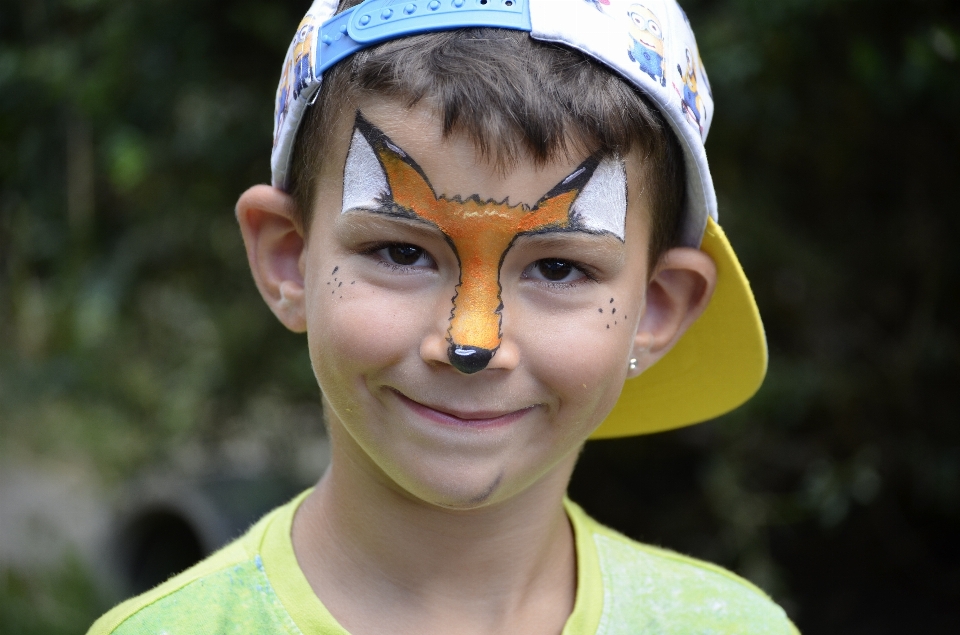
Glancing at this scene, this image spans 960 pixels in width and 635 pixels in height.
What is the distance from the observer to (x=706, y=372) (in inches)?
79.4

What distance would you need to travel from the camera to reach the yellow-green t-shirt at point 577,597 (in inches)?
61.6

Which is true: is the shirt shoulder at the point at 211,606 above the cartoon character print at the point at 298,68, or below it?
below

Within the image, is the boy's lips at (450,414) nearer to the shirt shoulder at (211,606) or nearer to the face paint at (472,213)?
the face paint at (472,213)

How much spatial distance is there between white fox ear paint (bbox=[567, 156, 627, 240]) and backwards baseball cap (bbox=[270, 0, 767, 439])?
0.14 m

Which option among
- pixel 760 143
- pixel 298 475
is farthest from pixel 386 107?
pixel 298 475

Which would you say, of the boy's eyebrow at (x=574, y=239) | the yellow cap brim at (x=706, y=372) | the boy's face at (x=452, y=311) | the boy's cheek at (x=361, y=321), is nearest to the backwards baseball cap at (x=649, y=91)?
the yellow cap brim at (x=706, y=372)

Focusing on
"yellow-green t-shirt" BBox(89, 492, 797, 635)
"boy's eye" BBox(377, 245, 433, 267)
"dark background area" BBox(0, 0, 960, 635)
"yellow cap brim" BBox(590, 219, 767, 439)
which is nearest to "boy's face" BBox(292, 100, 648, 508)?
"boy's eye" BBox(377, 245, 433, 267)

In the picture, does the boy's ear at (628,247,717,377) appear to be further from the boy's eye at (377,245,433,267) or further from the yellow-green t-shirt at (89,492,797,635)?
the boy's eye at (377,245,433,267)

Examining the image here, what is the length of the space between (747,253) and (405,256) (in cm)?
189

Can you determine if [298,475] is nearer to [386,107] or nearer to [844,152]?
[844,152]

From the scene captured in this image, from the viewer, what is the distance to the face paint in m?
1.45

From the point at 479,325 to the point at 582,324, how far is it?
19cm

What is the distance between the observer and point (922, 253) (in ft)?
10.2

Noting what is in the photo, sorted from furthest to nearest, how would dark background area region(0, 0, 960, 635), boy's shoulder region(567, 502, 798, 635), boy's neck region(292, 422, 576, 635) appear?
dark background area region(0, 0, 960, 635)
boy's shoulder region(567, 502, 798, 635)
boy's neck region(292, 422, 576, 635)
